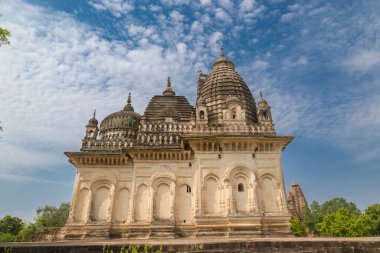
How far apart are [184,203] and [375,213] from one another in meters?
37.6

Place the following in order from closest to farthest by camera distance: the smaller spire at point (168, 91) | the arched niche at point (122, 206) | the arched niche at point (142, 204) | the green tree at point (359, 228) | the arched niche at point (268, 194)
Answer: the arched niche at point (268, 194)
the arched niche at point (142, 204)
the arched niche at point (122, 206)
the smaller spire at point (168, 91)
the green tree at point (359, 228)

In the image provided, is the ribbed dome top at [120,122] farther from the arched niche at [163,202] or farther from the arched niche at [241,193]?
the arched niche at [241,193]

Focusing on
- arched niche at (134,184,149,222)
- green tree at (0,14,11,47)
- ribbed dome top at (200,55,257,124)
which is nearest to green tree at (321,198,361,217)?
ribbed dome top at (200,55,257,124)

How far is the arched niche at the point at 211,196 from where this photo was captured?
60.0 feet

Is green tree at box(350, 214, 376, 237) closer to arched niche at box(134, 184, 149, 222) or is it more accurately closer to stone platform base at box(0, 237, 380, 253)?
stone platform base at box(0, 237, 380, 253)

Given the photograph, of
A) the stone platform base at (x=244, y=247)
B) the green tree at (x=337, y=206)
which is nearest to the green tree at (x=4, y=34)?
the stone platform base at (x=244, y=247)

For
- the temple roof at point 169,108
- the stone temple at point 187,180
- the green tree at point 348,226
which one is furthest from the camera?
the green tree at point 348,226

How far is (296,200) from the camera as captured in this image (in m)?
56.0

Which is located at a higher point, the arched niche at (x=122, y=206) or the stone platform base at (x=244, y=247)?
the arched niche at (x=122, y=206)

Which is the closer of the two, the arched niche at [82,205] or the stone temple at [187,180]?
the stone temple at [187,180]

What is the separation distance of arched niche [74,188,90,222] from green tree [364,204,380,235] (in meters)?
42.0

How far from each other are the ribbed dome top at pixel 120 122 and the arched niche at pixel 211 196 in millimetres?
10073

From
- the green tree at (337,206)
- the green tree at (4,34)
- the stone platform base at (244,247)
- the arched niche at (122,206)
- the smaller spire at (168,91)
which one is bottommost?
the stone platform base at (244,247)

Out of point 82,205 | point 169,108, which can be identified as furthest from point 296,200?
point 82,205
